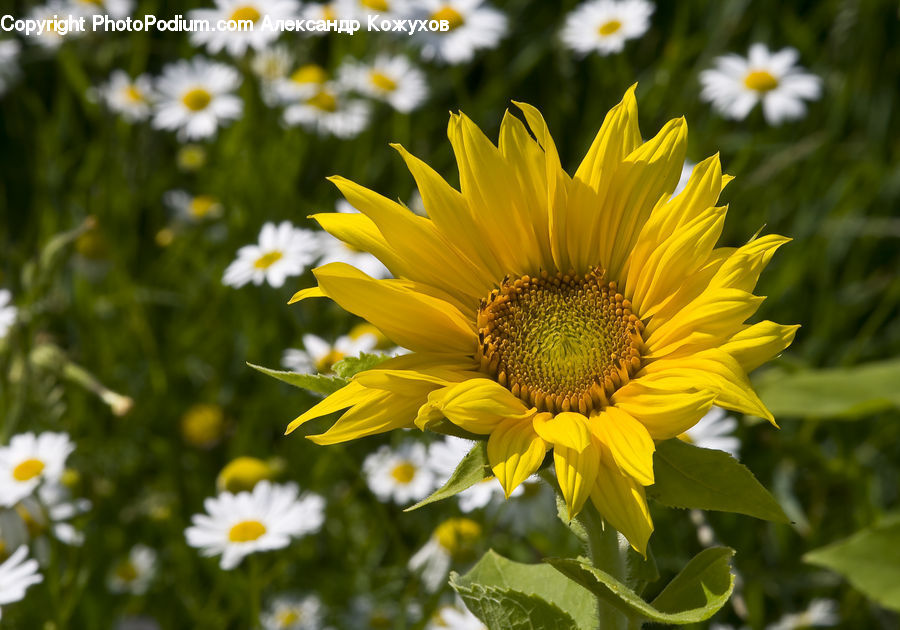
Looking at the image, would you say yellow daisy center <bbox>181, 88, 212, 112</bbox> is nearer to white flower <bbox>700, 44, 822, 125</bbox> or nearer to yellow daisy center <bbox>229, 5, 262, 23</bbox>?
yellow daisy center <bbox>229, 5, 262, 23</bbox>

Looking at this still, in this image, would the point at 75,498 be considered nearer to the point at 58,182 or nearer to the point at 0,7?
the point at 58,182

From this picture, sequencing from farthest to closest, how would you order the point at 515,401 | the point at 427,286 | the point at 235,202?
the point at 235,202, the point at 427,286, the point at 515,401

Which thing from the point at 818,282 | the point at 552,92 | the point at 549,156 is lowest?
the point at 818,282

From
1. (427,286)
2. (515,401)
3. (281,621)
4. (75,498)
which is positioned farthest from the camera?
(75,498)

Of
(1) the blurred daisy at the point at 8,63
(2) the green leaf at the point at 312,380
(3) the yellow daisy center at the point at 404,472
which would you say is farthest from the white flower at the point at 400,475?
(1) the blurred daisy at the point at 8,63

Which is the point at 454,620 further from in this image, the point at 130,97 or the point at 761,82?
the point at 130,97

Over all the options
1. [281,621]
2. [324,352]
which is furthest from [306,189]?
[281,621]

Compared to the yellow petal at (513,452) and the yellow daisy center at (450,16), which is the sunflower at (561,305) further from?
the yellow daisy center at (450,16)
